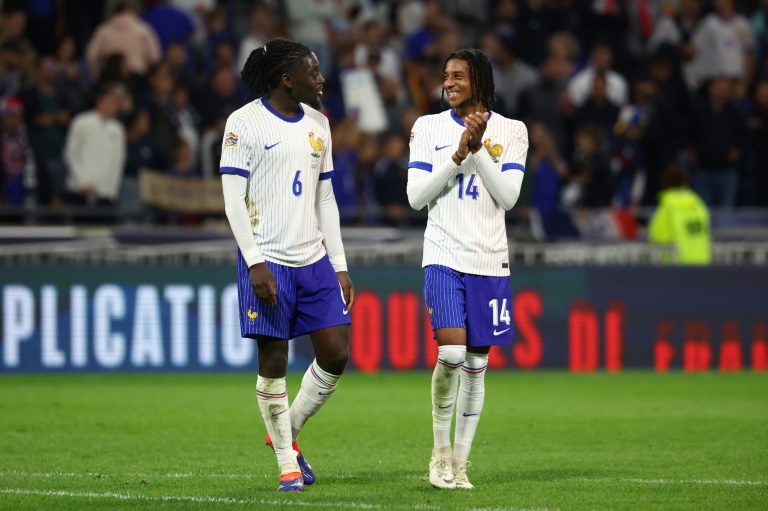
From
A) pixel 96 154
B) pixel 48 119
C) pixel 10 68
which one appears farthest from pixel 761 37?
pixel 10 68

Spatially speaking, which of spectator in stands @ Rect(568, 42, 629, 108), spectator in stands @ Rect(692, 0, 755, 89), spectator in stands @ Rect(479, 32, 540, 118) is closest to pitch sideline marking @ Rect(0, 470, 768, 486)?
spectator in stands @ Rect(568, 42, 629, 108)

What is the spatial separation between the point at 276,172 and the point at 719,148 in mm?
13426

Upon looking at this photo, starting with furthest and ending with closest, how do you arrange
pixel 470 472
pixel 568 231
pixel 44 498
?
pixel 568 231 → pixel 470 472 → pixel 44 498

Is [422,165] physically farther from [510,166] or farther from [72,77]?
[72,77]

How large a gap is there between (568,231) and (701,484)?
31.9ft

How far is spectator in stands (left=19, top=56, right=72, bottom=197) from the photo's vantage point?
1733cm

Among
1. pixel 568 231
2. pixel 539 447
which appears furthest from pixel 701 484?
pixel 568 231

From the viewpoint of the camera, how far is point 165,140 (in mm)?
17891

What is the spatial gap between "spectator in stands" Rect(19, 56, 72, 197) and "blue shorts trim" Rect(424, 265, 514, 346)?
34.1 feet

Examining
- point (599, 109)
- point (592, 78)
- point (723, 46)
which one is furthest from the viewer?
point (723, 46)

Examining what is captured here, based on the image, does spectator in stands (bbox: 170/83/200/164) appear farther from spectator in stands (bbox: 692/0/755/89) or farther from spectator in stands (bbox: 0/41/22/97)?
spectator in stands (bbox: 692/0/755/89)

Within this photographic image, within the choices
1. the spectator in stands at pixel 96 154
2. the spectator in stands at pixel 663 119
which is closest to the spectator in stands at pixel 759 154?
the spectator in stands at pixel 663 119

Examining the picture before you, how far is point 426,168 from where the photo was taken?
777cm

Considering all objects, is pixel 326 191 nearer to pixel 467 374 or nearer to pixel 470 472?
pixel 467 374
